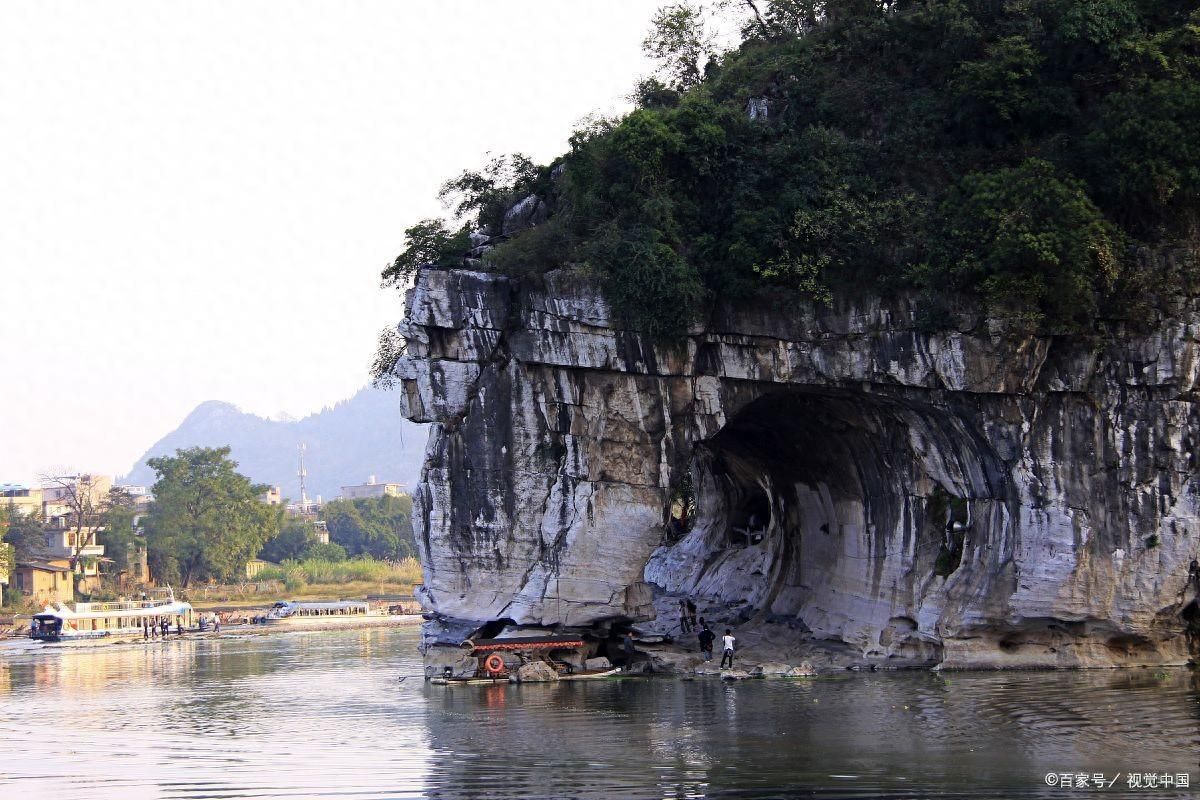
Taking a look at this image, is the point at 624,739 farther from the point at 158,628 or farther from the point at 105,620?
the point at 105,620

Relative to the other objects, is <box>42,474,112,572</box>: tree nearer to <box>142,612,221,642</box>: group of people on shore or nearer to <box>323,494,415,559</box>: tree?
<box>142,612,221,642</box>: group of people on shore

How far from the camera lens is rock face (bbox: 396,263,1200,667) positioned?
75.5ft

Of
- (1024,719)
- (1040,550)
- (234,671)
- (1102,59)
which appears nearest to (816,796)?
(1024,719)

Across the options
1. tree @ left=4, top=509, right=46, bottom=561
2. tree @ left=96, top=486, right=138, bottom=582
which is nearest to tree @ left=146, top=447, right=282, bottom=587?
tree @ left=96, top=486, right=138, bottom=582

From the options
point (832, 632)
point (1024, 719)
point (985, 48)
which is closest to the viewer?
point (1024, 719)

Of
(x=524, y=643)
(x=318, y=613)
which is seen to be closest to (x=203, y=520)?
(x=318, y=613)

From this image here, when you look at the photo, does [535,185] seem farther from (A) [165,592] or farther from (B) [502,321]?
(A) [165,592]

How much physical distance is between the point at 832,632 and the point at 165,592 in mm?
52003

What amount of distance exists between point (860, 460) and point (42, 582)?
51.7 meters

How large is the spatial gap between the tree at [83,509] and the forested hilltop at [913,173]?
173ft

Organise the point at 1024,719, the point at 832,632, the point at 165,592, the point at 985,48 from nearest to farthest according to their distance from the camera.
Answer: the point at 1024,719 → the point at 985,48 → the point at 832,632 → the point at 165,592

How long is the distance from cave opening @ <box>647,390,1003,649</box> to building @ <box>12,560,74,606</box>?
43.4 metres

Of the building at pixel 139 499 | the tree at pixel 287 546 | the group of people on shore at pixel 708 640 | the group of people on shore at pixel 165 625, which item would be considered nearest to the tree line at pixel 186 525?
the building at pixel 139 499

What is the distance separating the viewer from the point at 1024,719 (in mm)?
17688
